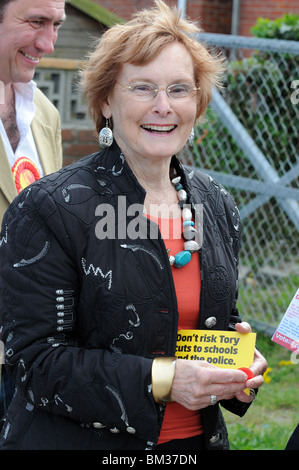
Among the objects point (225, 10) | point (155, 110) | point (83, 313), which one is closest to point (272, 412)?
point (83, 313)

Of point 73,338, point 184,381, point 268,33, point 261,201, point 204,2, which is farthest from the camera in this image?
point 204,2

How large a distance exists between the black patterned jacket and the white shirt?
0.70 metres

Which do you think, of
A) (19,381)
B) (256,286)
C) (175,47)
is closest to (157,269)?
(19,381)

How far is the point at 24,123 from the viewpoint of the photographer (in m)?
3.02

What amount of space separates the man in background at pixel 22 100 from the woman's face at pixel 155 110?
24.6 inches

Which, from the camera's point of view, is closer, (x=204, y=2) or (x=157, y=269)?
(x=157, y=269)

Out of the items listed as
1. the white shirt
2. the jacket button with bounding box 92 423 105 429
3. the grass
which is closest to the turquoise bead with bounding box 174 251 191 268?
the jacket button with bounding box 92 423 105 429

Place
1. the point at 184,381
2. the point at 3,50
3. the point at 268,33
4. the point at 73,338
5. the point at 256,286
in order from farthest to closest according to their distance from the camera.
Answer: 1. the point at 268,33
2. the point at 256,286
3. the point at 3,50
4. the point at 73,338
5. the point at 184,381

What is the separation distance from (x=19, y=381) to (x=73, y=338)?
0.21 meters

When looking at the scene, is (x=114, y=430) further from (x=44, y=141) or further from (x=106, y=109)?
(x=44, y=141)

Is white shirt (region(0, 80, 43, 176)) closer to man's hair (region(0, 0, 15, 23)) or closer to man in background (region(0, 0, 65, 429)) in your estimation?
man in background (region(0, 0, 65, 429))

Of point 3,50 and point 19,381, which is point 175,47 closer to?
point 3,50

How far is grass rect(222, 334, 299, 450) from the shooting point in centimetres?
397

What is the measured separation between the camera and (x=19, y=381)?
2.19m
